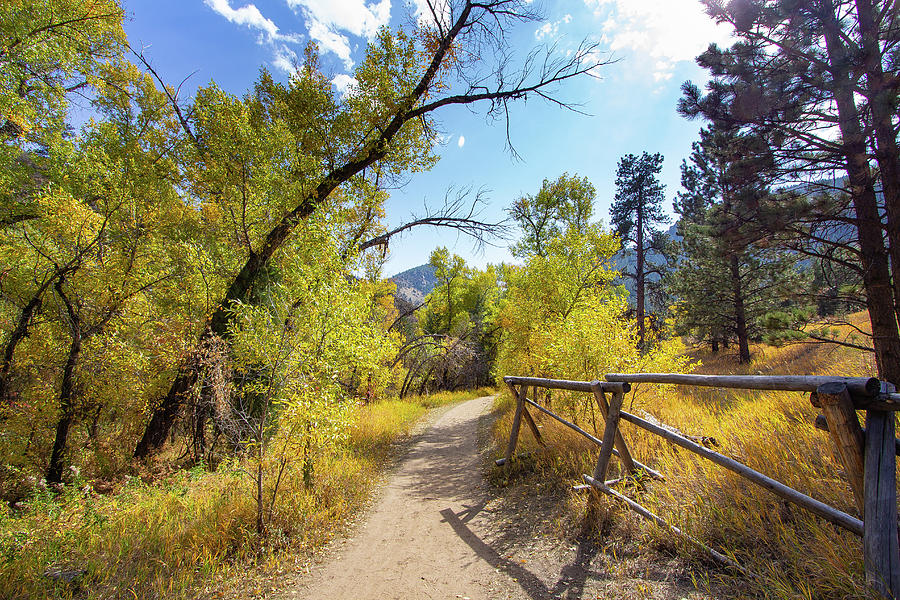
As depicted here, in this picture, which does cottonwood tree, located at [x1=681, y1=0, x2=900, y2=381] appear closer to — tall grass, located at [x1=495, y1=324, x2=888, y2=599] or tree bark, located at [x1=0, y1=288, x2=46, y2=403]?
tall grass, located at [x1=495, y1=324, x2=888, y2=599]

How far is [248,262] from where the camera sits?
7.24m

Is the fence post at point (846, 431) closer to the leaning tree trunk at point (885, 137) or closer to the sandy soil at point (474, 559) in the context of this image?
the sandy soil at point (474, 559)

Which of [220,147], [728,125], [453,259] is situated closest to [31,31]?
[220,147]

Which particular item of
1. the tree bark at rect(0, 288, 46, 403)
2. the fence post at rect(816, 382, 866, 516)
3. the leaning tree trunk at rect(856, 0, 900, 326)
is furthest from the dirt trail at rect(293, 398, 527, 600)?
the tree bark at rect(0, 288, 46, 403)

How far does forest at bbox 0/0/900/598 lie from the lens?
4457 mm

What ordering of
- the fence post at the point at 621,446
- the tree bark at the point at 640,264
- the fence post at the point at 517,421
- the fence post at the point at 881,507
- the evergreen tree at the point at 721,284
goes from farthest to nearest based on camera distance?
the tree bark at the point at 640,264 → the evergreen tree at the point at 721,284 → the fence post at the point at 517,421 → the fence post at the point at 621,446 → the fence post at the point at 881,507

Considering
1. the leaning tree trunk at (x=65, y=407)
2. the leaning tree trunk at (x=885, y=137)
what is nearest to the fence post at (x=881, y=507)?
the leaning tree trunk at (x=885, y=137)

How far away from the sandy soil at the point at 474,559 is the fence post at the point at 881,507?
107 centimetres

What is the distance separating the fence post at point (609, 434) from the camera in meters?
3.88

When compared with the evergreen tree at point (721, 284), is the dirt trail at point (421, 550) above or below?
below

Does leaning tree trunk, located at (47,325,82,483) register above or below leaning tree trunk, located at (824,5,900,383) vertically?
below

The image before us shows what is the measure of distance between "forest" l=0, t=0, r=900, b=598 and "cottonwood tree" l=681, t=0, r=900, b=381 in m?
0.04

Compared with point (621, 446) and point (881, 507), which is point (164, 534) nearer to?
point (621, 446)

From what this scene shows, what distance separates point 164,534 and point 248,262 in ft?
16.9
